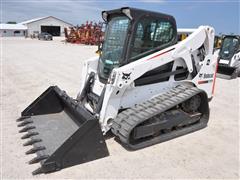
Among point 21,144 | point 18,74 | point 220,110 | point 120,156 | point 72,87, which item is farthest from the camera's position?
point 18,74

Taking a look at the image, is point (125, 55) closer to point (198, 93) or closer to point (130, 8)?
point (130, 8)

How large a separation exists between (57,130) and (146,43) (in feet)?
6.84

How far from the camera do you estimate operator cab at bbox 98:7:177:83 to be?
3.98m

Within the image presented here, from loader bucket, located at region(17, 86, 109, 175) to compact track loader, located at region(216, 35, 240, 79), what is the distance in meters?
7.37

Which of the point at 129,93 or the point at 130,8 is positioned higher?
the point at 130,8

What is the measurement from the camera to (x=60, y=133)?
13.0ft

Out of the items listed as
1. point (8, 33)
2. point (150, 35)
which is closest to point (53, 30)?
point (8, 33)

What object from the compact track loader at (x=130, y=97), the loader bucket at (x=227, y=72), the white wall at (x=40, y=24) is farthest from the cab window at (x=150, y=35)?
the white wall at (x=40, y=24)

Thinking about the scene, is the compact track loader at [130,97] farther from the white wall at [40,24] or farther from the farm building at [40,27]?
the white wall at [40,24]

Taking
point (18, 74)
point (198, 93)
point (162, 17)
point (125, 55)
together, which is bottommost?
point (18, 74)

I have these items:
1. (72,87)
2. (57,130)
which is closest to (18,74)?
(72,87)

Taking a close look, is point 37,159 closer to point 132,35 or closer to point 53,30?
point 132,35

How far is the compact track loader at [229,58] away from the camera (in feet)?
31.6

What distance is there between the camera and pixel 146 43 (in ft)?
13.6
